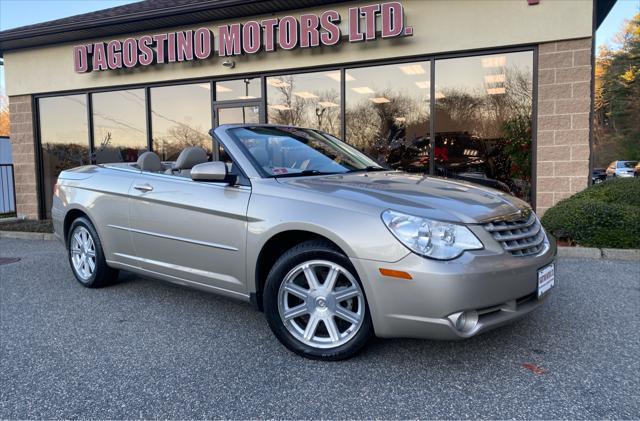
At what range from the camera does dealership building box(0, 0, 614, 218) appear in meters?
7.50

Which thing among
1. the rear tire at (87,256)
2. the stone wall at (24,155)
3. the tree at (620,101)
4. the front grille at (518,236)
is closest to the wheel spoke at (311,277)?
the front grille at (518,236)

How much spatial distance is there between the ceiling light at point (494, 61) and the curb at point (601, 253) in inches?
133

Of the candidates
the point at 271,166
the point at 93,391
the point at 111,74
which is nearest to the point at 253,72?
the point at 111,74

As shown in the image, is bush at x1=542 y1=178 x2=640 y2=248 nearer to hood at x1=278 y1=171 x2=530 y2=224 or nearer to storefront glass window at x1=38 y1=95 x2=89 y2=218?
hood at x1=278 y1=171 x2=530 y2=224

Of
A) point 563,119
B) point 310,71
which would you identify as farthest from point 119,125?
point 563,119

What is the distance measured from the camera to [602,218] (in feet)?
19.9

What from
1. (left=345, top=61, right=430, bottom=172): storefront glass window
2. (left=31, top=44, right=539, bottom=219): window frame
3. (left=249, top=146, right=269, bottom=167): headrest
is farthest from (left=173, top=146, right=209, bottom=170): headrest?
(left=345, top=61, right=430, bottom=172): storefront glass window

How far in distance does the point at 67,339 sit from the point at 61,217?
6.47ft

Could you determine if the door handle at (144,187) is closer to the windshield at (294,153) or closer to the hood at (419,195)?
the windshield at (294,153)

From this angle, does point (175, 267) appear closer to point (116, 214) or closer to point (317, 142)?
point (116, 214)

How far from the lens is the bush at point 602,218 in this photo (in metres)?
5.92

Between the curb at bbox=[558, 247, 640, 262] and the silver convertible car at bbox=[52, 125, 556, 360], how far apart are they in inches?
121

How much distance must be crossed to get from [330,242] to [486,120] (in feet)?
20.2

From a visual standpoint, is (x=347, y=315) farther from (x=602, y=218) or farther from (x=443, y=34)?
(x=443, y=34)
